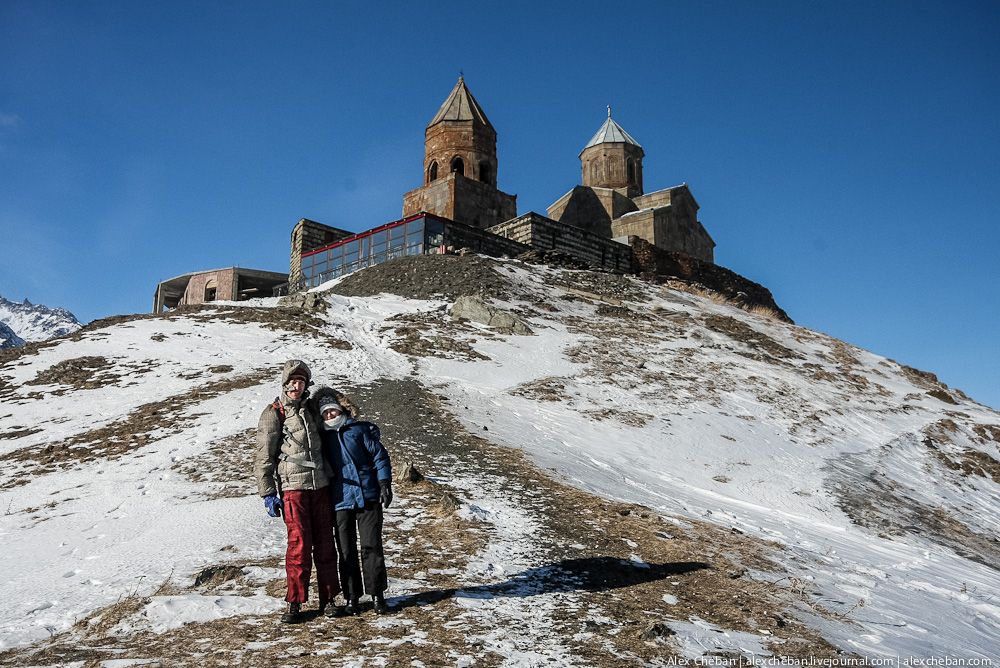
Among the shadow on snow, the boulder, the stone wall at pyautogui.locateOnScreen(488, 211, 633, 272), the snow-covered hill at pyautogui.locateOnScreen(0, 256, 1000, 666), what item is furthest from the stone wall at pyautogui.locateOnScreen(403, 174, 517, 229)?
the shadow on snow

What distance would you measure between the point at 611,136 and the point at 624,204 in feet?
18.1

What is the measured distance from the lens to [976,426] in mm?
18656

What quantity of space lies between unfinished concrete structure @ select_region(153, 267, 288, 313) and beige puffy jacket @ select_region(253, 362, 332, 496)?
30734 millimetres

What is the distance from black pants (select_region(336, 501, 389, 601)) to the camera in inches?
209

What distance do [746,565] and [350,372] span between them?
34.8 feet

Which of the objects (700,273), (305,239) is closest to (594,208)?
(700,273)

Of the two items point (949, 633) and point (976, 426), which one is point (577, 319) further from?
point (949, 633)

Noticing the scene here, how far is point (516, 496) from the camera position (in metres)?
8.93

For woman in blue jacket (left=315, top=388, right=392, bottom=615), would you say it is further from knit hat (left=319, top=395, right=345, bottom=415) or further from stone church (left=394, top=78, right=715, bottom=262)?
stone church (left=394, top=78, right=715, bottom=262)

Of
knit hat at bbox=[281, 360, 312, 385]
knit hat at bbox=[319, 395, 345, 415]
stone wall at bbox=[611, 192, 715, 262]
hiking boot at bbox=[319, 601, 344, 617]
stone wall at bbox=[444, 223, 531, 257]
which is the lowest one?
hiking boot at bbox=[319, 601, 344, 617]

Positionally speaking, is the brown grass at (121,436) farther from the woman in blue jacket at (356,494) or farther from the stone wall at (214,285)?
the stone wall at (214,285)

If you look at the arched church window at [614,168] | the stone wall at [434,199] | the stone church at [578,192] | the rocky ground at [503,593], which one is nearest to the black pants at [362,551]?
the rocky ground at [503,593]

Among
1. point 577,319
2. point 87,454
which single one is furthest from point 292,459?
point 577,319

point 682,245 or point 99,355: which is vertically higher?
point 682,245
